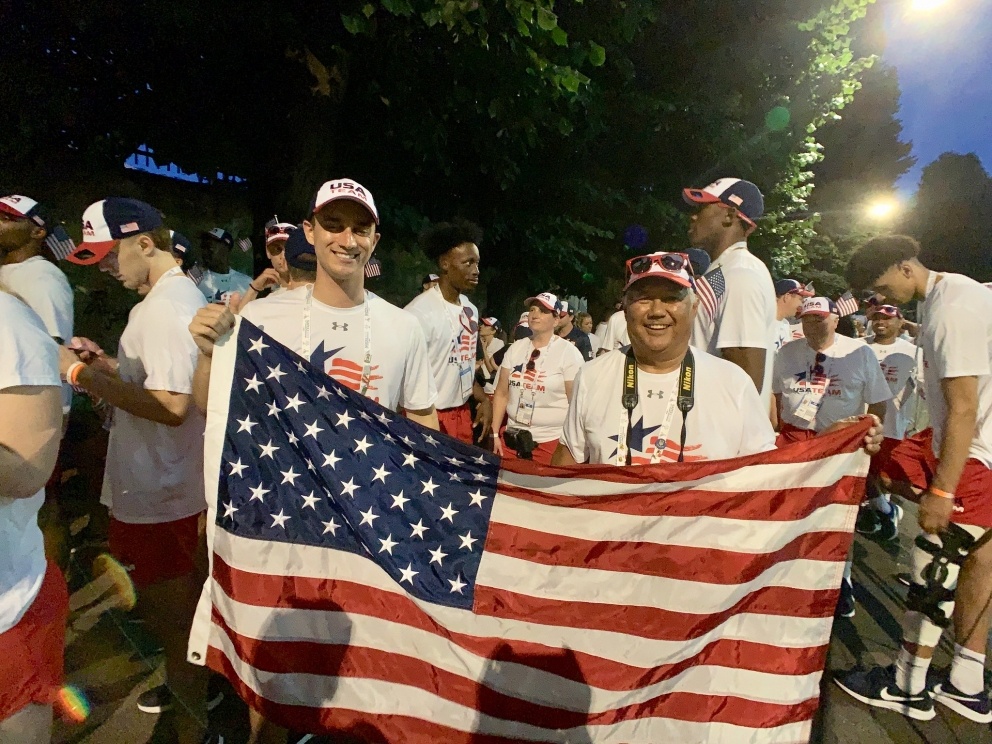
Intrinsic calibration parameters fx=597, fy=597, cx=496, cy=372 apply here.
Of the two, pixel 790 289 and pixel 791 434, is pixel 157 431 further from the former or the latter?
pixel 790 289

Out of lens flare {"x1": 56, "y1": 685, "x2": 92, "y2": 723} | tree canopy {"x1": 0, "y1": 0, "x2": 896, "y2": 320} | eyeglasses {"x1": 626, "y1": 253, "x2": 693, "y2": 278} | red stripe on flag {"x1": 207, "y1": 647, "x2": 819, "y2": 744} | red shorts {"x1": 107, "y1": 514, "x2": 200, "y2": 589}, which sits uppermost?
tree canopy {"x1": 0, "y1": 0, "x2": 896, "y2": 320}

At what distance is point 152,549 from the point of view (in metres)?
3.04

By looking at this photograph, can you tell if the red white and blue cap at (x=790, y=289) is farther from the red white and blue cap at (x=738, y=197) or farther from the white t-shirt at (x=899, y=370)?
the red white and blue cap at (x=738, y=197)

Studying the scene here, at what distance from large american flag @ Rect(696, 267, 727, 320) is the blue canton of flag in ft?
5.66

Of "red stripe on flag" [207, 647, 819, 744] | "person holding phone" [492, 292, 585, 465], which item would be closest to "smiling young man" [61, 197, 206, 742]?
"red stripe on flag" [207, 647, 819, 744]

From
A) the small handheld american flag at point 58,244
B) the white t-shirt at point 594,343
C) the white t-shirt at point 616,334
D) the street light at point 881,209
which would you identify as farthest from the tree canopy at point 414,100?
the street light at point 881,209

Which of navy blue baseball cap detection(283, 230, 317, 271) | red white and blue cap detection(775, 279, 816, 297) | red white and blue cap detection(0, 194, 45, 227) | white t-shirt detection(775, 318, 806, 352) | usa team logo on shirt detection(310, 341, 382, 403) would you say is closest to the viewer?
usa team logo on shirt detection(310, 341, 382, 403)

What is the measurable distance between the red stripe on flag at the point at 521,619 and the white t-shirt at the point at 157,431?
2.32 feet

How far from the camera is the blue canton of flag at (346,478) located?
2553 millimetres

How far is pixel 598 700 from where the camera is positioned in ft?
7.90

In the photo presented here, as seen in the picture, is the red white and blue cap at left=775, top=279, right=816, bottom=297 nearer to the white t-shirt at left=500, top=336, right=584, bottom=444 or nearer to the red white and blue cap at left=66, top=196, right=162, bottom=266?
the white t-shirt at left=500, top=336, right=584, bottom=444

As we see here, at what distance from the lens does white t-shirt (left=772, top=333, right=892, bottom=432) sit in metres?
5.23

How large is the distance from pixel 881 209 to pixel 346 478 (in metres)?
43.9

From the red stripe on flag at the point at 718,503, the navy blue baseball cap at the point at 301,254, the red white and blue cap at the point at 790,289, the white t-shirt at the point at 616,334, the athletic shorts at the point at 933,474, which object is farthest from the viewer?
the red white and blue cap at the point at 790,289
